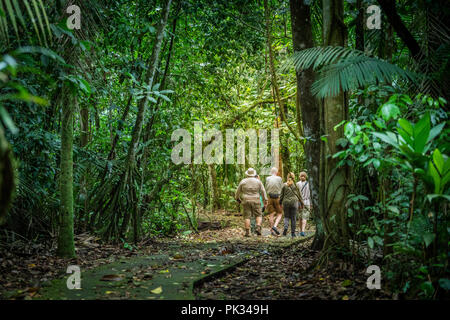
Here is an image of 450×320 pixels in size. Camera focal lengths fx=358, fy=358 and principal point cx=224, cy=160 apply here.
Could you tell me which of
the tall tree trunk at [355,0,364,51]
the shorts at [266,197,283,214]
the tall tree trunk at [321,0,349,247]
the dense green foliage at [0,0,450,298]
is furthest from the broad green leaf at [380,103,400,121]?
the shorts at [266,197,283,214]

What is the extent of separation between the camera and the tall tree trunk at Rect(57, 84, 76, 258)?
4309mm

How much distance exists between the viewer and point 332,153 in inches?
158

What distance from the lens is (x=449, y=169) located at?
2529 millimetres

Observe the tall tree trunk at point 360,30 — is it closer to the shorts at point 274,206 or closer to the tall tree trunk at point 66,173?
the tall tree trunk at point 66,173

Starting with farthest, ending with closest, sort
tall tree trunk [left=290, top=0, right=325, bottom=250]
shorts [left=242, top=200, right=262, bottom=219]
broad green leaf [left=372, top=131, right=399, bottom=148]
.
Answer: shorts [left=242, top=200, right=262, bottom=219], tall tree trunk [left=290, top=0, right=325, bottom=250], broad green leaf [left=372, top=131, right=399, bottom=148]

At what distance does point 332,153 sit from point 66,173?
3152 mm

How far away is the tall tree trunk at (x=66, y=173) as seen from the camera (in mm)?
4309

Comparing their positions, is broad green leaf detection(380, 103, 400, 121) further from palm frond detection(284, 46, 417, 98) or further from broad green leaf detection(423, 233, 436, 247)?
broad green leaf detection(423, 233, 436, 247)

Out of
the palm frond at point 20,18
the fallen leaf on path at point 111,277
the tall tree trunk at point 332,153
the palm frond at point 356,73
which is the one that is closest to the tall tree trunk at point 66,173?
the palm frond at point 20,18

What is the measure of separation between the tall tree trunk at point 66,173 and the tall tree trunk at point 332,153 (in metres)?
3.03

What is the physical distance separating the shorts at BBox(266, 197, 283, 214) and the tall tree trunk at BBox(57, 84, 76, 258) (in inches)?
260

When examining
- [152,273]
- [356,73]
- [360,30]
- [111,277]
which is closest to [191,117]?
[360,30]
